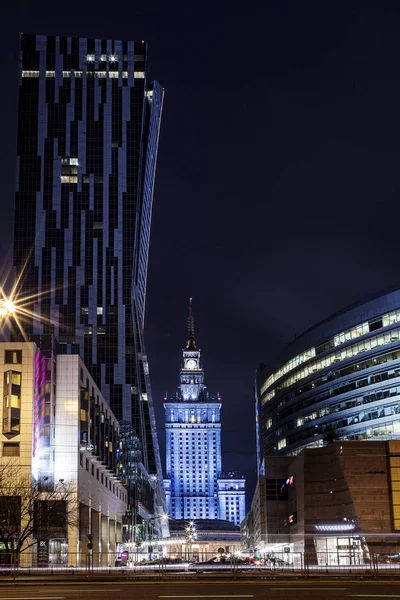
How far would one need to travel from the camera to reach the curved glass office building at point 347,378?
14025 centimetres

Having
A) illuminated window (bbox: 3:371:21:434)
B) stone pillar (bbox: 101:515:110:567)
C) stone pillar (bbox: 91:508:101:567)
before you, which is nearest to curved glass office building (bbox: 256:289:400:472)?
stone pillar (bbox: 101:515:110:567)

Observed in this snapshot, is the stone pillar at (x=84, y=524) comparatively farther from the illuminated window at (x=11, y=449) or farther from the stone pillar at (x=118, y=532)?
the stone pillar at (x=118, y=532)

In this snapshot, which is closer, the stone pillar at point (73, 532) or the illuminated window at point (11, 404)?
the illuminated window at point (11, 404)

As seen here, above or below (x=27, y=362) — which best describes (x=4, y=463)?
below

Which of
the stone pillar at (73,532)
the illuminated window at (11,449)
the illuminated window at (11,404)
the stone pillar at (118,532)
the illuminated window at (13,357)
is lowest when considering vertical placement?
the stone pillar at (118,532)

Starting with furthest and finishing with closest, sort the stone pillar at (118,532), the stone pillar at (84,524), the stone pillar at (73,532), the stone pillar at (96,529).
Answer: the stone pillar at (118,532)
the stone pillar at (96,529)
the stone pillar at (84,524)
the stone pillar at (73,532)

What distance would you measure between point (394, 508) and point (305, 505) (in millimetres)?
16051

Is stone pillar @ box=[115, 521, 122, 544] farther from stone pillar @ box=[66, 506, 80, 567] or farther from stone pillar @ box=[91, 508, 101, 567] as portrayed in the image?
stone pillar @ box=[66, 506, 80, 567]

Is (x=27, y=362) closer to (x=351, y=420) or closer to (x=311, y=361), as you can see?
(x=351, y=420)

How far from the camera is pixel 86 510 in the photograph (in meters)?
106

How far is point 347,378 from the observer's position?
153m

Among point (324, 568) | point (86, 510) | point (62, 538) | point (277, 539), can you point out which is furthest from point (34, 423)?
point (277, 539)

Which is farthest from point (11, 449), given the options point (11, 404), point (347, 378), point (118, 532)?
point (347, 378)

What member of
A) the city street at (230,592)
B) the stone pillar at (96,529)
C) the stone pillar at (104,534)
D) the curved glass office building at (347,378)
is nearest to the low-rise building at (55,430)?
the stone pillar at (96,529)
